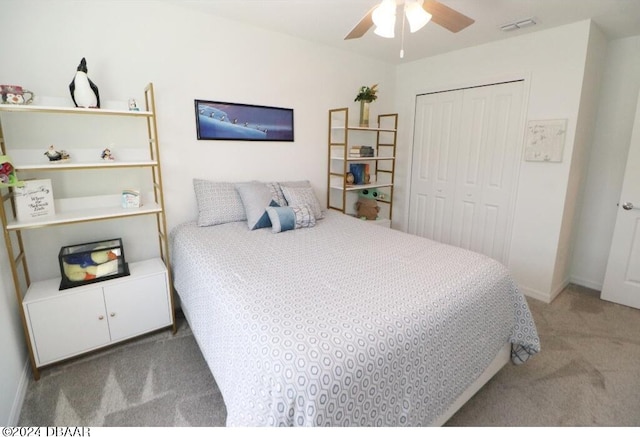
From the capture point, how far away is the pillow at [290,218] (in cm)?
243

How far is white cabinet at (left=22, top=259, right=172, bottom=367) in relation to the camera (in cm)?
189

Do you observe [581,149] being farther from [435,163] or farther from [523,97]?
[435,163]

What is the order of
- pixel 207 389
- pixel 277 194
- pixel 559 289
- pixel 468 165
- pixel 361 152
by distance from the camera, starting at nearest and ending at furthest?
pixel 207 389 < pixel 277 194 < pixel 559 289 < pixel 468 165 < pixel 361 152

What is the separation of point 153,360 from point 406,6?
8.36 ft

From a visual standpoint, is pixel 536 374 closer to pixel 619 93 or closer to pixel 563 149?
pixel 563 149

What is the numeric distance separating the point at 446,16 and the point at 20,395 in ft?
9.94

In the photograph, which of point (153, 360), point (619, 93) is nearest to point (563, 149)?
point (619, 93)

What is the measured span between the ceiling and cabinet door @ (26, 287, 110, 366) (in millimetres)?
2142

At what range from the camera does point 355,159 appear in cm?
333

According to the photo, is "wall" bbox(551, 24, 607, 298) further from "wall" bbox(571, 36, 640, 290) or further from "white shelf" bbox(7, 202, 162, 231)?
"white shelf" bbox(7, 202, 162, 231)

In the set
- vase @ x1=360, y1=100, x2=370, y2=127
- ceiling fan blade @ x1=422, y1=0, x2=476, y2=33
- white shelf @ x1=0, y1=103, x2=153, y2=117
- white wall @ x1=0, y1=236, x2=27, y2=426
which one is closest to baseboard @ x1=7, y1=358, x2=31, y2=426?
white wall @ x1=0, y1=236, x2=27, y2=426

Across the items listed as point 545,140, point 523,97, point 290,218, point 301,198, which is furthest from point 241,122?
point 545,140

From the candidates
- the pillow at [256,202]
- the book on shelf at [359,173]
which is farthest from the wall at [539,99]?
the pillow at [256,202]
